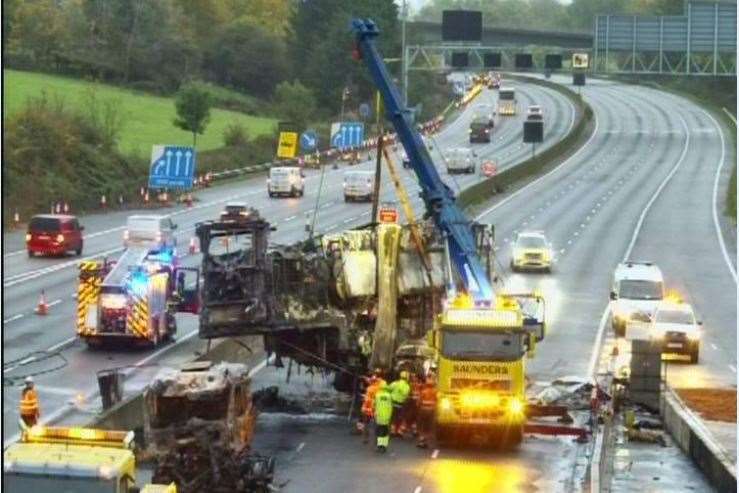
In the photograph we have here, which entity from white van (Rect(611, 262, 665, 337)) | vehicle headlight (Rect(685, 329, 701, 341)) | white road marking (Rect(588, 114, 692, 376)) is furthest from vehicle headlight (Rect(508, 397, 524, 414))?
white van (Rect(611, 262, 665, 337))

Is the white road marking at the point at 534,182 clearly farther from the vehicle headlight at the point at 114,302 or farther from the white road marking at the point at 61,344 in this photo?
the vehicle headlight at the point at 114,302

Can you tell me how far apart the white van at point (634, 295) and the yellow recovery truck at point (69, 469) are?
29.7m

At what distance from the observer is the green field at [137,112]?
10456 centimetres

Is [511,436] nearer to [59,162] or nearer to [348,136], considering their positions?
[59,162]

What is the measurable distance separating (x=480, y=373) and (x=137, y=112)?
89.8m

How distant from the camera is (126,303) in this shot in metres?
41.6

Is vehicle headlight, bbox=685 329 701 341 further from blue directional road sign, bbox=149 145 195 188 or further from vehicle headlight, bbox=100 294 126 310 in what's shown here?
blue directional road sign, bbox=149 145 195 188

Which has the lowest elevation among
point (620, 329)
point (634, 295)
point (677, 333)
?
point (620, 329)

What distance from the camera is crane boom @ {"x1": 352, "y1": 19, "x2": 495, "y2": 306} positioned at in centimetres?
3766

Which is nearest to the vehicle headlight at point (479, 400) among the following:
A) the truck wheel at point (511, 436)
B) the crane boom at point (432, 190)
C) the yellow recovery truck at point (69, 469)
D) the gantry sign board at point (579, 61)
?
the truck wheel at point (511, 436)

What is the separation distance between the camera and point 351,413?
34.7 m

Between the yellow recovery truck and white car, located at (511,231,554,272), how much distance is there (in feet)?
148

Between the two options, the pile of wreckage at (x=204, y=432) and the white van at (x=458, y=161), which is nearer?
the pile of wreckage at (x=204, y=432)

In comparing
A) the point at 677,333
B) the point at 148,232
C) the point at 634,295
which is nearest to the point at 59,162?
the point at 148,232
